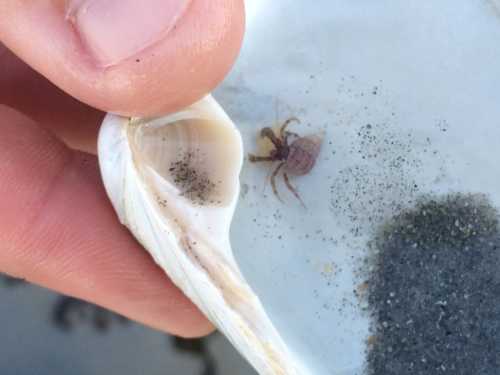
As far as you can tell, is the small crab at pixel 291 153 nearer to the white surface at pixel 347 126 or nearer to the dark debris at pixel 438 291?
the white surface at pixel 347 126

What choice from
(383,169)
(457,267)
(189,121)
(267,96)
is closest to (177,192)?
(189,121)

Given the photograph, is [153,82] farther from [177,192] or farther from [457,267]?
[457,267]

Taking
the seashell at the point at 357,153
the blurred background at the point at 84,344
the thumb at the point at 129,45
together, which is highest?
the thumb at the point at 129,45

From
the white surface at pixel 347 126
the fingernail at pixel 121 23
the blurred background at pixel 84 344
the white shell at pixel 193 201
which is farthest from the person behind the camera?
the blurred background at pixel 84 344

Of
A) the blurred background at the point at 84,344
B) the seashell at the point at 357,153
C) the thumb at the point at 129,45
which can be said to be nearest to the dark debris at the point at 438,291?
the seashell at the point at 357,153

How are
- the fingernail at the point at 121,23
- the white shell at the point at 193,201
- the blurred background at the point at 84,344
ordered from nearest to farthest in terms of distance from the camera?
1. the fingernail at the point at 121,23
2. the white shell at the point at 193,201
3. the blurred background at the point at 84,344
